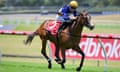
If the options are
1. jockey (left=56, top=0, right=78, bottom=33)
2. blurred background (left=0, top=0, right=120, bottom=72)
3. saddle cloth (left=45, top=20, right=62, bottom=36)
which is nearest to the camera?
jockey (left=56, top=0, right=78, bottom=33)

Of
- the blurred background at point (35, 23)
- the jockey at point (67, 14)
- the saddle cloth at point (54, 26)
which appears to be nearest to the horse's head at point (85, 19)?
the jockey at point (67, 14)

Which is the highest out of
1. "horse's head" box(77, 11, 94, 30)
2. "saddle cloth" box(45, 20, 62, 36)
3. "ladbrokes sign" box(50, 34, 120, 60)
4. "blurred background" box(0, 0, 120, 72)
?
"horse's head" box(77, 11, 94, 30)

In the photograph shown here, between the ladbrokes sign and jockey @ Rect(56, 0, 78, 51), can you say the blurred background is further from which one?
jockey @ Rect(56, 0, 78, 51)

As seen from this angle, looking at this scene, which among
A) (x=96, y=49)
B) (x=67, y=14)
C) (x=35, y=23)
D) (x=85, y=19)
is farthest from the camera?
(x=35, y=23)

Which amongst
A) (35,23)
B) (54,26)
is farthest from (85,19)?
(35,23)

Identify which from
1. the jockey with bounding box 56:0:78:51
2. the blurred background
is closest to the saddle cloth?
the jockey with bounding box 56:0:78:51

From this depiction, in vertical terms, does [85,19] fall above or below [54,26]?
above

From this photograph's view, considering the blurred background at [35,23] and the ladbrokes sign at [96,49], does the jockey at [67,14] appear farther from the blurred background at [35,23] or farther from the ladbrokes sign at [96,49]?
the blurred background at [35,23]

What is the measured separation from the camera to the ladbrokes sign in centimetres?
1280

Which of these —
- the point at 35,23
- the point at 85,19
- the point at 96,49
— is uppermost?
the point at 85,19

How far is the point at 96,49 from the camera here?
13.2 m

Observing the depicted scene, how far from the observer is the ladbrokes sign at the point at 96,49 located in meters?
12.8

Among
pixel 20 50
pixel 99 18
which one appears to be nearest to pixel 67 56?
pixel 20 50

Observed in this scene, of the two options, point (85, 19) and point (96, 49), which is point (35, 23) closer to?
point (96, 49)
